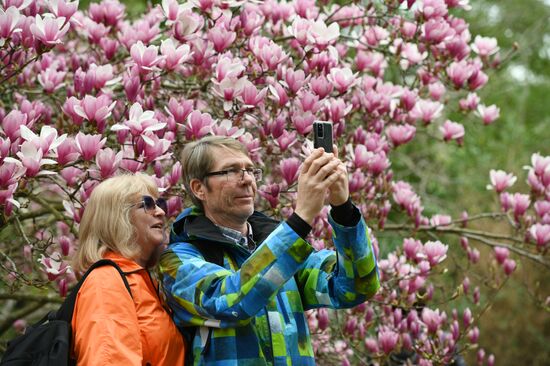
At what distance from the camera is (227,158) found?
2.82 meters

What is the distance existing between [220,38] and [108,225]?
1454 mm

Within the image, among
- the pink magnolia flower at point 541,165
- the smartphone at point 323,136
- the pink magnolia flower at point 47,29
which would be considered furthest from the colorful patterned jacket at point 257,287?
the pink magnolia flower at point 541,165

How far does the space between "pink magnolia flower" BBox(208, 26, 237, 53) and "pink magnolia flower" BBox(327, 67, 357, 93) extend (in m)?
0.51

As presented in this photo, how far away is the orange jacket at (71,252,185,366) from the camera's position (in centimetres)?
241

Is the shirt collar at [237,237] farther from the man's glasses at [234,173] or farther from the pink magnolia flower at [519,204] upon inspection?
the pink magnolia flower at [519,204]

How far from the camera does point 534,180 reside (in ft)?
14.7

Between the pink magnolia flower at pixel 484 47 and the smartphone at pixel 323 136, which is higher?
the smartphone at pixel 323 136

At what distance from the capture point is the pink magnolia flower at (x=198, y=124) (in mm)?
3492

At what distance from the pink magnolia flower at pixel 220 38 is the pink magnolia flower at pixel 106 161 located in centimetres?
94

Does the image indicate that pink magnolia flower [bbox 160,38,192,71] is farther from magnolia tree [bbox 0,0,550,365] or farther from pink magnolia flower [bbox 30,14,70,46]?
pink magnolia flower [bbox 30,14,70,46]

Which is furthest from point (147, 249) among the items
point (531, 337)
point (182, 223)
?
point (531, 337)

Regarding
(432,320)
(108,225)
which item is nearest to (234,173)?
(108,225)

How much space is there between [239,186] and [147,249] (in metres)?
0.38

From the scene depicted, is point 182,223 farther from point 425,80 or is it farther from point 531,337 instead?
point 531,337
